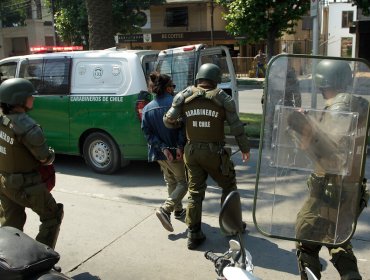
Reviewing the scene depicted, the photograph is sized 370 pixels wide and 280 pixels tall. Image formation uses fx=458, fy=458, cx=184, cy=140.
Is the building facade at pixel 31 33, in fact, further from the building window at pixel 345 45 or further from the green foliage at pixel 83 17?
Answer: the building window at pixel 345 45

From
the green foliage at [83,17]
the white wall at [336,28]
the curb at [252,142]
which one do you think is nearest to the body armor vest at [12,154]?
the curb at [252,142]

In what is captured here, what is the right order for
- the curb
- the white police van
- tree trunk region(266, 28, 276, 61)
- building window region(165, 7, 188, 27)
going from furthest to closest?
building window region(165, 7, 188, 27) < tree trunk region(266, 28, 276, 61) < the curb < the white police van

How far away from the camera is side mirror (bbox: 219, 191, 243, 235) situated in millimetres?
2012

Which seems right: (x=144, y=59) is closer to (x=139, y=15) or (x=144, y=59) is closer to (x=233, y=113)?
(x=233, y=113)

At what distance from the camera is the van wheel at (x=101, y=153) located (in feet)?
22.2

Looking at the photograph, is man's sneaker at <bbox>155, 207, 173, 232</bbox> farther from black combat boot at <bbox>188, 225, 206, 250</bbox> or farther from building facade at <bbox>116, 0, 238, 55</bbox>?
building facade at <bbox>116, 0, 238, 55</bbox>

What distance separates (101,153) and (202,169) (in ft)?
9.68

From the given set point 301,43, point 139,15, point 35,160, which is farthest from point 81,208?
point 301,43

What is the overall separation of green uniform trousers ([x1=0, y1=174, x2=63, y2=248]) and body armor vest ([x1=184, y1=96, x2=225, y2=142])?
1.35m

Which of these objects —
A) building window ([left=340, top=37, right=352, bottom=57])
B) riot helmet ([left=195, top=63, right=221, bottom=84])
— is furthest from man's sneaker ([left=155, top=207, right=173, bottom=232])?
building window ([left=340, top=37, right=352, bottom=57])

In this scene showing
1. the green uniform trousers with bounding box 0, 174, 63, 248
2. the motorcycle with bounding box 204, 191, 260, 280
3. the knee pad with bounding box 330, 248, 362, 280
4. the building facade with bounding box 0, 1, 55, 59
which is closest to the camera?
the motorcycle with bounding box 204, 191, 260, 280

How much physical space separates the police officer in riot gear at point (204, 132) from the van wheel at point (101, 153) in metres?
2.59

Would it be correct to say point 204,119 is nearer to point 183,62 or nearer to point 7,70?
point 183,62

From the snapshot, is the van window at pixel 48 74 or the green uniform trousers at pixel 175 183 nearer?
the green uniform trousers at pixel 175 183
